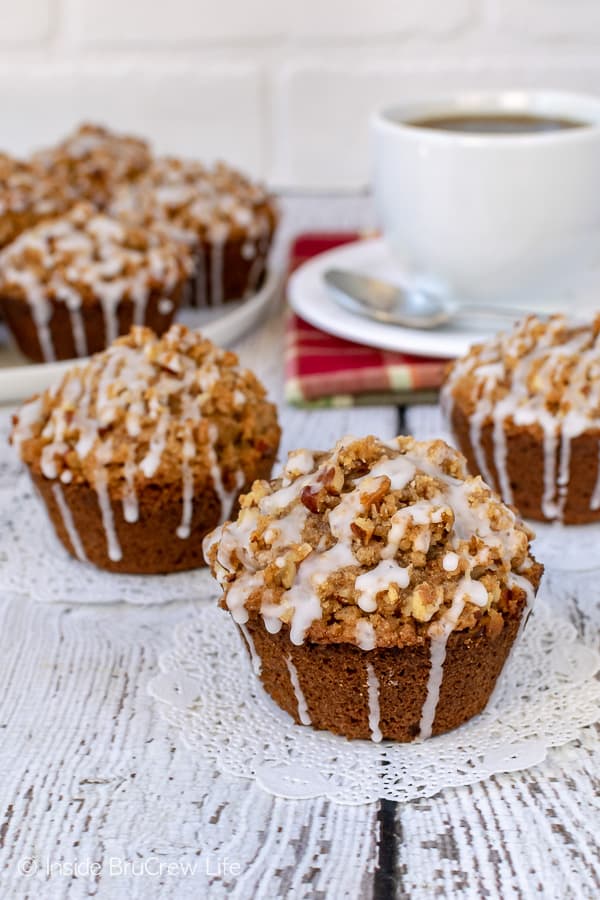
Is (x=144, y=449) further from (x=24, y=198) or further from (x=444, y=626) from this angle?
(x=24, y=198)

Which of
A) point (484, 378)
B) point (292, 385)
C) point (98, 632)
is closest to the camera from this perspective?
point (98, 632)

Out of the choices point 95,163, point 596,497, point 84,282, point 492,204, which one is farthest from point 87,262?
point 596,497

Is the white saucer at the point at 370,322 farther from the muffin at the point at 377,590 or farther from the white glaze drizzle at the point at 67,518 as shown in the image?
the muffin at the point at 377,590

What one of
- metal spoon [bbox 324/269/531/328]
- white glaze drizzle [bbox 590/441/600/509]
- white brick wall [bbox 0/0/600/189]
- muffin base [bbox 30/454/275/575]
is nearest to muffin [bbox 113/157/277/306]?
metal spoon [bbox 324/269/531/328]

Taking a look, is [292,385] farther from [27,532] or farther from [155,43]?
[155,43]

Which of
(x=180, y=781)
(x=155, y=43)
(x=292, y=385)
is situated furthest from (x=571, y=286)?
(x=155, y=43)

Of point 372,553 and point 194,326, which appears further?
point 194,326
